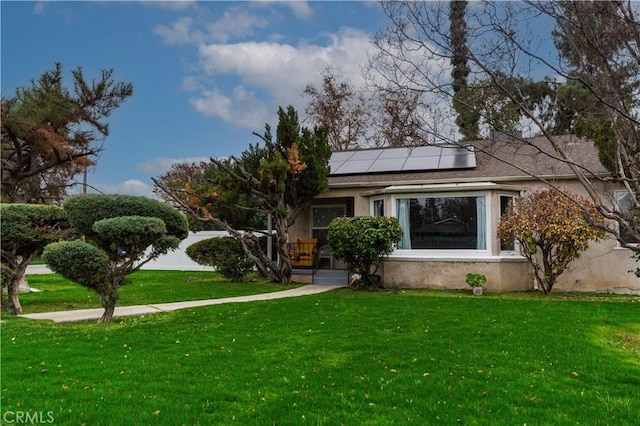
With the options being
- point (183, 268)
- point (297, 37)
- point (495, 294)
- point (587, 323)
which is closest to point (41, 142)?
point (183, 268)

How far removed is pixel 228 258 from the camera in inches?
613

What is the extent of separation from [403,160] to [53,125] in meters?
12.3

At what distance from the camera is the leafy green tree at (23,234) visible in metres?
8.67

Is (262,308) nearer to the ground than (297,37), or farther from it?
nearer to the ground

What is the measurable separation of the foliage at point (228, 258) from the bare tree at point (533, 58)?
1104 cm

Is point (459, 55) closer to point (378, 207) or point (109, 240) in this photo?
point (109, 240)

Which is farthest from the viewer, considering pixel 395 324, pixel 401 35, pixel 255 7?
pixel 255 7

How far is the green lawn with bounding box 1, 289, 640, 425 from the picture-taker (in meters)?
4.05

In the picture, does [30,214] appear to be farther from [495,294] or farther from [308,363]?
[495,294]

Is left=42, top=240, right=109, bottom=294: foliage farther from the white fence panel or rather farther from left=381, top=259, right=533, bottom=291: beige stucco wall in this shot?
the white fence panel

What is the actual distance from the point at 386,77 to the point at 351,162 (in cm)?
1239

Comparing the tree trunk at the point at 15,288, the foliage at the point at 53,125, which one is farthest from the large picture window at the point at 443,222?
the foliage at the point at 53,125

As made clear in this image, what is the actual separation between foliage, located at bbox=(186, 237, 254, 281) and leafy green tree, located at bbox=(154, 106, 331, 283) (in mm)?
447

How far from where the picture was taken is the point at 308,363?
219 inches
